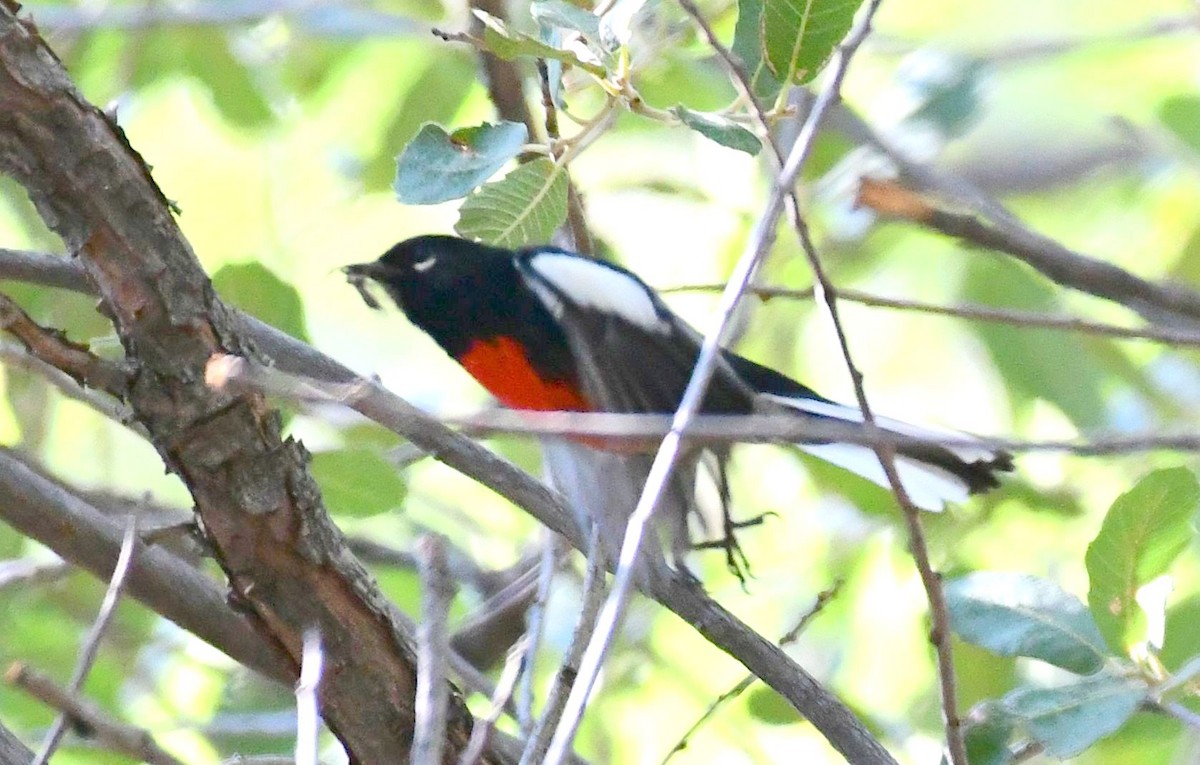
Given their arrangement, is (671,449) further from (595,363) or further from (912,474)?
(912,474)

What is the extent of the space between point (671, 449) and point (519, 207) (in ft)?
3.35

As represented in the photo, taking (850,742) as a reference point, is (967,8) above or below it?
above

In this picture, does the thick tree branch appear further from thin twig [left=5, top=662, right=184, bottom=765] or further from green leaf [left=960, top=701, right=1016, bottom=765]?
green leaf [left=960, top=701, right=1016, bottom=765]

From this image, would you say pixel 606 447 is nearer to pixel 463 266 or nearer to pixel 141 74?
pixel 463 266

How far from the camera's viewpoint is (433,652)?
1459 mm

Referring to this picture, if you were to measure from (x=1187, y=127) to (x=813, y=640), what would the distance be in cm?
184

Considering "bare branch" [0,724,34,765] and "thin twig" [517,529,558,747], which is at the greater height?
"thin twig" [517,529,558,747]

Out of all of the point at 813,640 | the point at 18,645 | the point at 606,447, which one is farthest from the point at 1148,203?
the point at 18,645

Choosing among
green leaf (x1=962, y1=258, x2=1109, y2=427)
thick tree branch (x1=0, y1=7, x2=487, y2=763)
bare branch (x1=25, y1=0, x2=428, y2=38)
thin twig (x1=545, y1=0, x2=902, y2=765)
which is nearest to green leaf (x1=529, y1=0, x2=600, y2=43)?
thin twig (x1=545, y1=0, x2=902, y2=765)

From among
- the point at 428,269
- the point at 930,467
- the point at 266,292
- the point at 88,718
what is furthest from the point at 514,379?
the point at 88,718

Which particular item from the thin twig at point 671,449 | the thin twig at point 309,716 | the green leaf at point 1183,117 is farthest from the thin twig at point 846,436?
the green leaf at point 1183,117

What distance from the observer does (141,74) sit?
179 inches

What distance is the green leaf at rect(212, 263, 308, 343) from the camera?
2.79 meters

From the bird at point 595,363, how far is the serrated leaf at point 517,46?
81 cm
